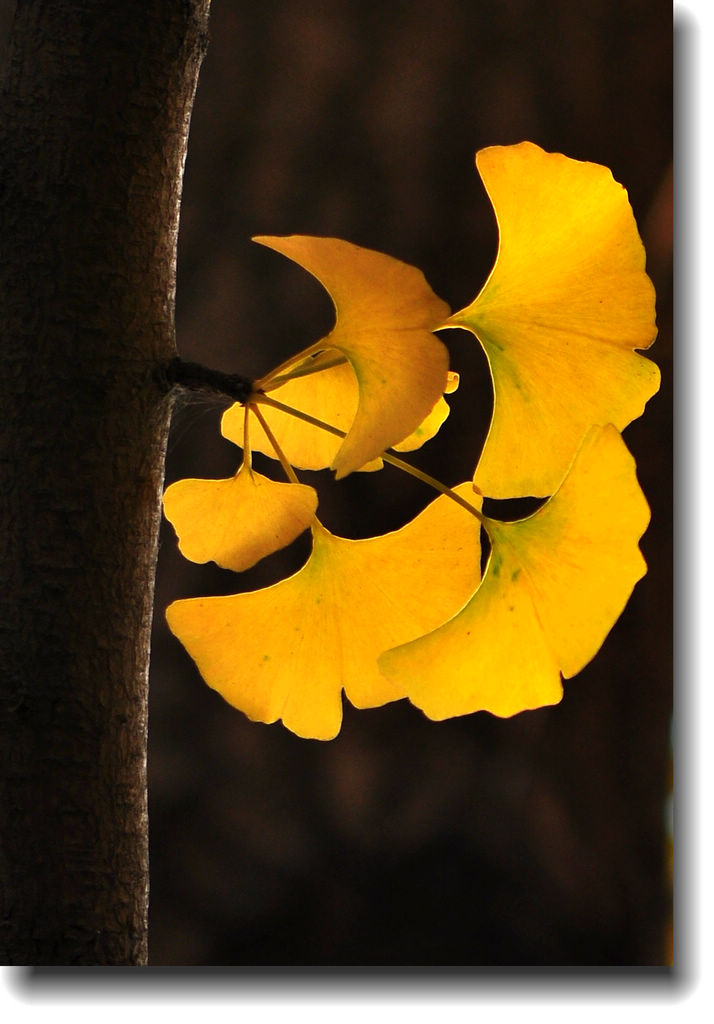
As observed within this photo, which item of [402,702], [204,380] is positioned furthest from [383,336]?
[402,702]

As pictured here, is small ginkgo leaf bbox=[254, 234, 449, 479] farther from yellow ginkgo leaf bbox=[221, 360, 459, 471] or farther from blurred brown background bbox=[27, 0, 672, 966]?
blurred brown background bbox=[27, 0, 672, 966]

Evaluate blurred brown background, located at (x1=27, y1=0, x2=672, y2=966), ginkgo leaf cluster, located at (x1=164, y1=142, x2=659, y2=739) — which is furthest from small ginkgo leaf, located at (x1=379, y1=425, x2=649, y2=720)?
blurred brown background, located at (x1=27, y1=0, x2=672, y2=966)

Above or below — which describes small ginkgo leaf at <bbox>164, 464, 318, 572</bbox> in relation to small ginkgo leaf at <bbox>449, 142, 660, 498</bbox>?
below

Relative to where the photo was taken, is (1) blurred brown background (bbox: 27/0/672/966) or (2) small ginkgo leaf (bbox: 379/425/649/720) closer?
(2) small ginkgo leaf (bbox: 379/425/649/720)

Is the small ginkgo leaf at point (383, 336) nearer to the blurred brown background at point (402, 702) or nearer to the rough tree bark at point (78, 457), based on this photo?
the rough tree bark at point (78, 457)

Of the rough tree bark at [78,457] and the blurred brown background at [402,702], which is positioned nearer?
the rough tree bark at [78,457]

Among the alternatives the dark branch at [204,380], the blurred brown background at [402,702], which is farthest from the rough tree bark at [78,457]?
the blurred brown background at [402,702]

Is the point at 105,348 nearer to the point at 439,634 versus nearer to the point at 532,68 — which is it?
the point at 439,634
